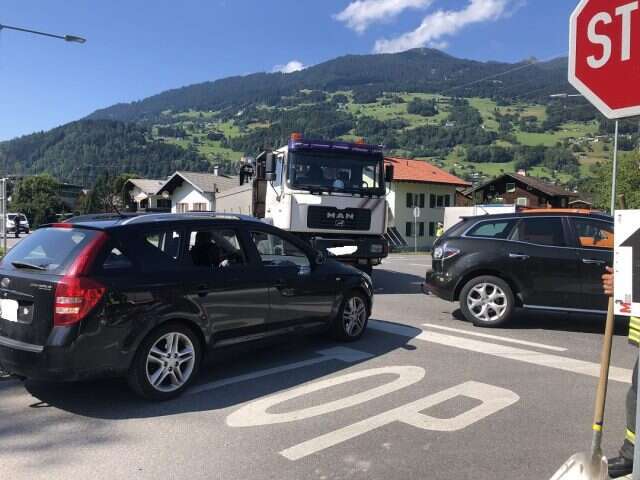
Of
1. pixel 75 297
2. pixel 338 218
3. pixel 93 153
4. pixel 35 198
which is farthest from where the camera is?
pixel 93 153

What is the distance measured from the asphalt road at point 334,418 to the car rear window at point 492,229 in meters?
1.97

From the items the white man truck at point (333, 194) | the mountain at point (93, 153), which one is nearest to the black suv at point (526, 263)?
the white man truck at point (333, 194)

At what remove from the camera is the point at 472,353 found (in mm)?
6449

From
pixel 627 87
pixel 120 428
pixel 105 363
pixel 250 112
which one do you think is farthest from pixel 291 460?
pixel 250 112

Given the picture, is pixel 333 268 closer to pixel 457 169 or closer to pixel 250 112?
pixel 457 169

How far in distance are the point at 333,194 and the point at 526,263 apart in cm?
426

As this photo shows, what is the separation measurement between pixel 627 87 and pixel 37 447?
4291 millimetres

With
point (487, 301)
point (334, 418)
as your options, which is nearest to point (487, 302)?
point (487, 301)

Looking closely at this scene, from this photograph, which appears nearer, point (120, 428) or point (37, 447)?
point (37, 447)

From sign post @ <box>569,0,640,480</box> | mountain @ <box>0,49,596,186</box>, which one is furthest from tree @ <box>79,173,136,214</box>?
sign post @ <box>569,0,640,480</box>

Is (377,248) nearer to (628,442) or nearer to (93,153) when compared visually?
(628,442)

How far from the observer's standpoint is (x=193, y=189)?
54156mm

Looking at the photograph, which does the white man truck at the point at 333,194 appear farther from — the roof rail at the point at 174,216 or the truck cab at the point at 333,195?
the roof rail at the point at 174,216

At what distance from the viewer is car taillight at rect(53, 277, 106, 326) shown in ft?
14.2
